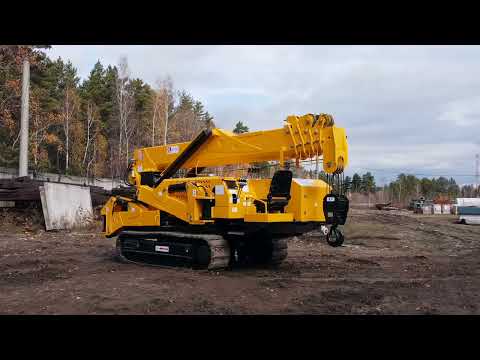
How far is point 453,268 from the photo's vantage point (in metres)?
12.0

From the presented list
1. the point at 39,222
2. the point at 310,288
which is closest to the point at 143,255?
the point at 310,288

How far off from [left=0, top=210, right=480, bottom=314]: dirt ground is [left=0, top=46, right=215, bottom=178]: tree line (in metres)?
24.5

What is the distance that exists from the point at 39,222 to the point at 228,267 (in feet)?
35.0

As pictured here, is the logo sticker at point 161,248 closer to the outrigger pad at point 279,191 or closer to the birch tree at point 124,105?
the outrigger pad at point 279,191

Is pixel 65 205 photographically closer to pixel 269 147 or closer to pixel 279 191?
pixel 269 147

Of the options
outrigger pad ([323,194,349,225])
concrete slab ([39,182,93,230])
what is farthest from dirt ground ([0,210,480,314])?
concrete slab ([39,182,93,230])

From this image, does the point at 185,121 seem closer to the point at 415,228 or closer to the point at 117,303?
the point at 415,228

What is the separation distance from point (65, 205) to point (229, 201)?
11600mm

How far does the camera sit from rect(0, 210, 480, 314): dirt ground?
24.3 feet

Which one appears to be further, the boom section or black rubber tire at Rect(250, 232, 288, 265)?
black rubber tire at Rect(250, 232, 288, 265)

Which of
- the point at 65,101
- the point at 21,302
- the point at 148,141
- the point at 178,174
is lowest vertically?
the point at 21,302

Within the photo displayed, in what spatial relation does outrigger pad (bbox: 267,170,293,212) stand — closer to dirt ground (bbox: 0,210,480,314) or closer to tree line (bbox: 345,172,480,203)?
dirt ground (bbox: 0,210,480,314)

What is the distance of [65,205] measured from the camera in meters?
19.7

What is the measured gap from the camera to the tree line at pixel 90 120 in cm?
3906
